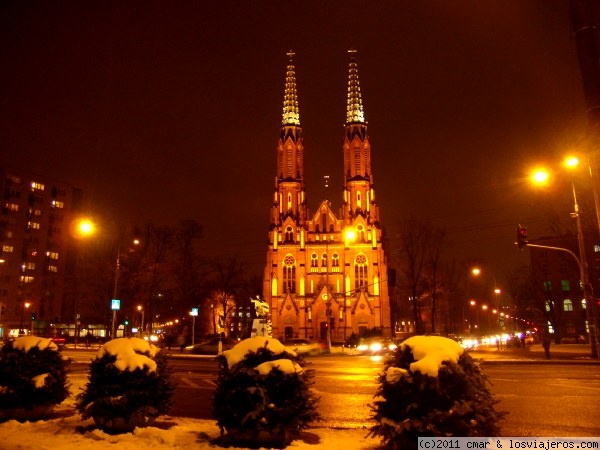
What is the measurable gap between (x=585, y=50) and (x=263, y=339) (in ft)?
21.8

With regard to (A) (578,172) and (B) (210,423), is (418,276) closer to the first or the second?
(A) (578,172)

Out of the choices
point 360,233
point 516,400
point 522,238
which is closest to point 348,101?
point 360,233

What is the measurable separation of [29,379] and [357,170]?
8543 centimetres

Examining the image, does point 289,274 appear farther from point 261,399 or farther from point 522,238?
point 261,399

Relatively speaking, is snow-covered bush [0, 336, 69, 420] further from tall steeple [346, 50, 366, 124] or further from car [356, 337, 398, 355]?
tall steeple [346, 50, 366, 124]

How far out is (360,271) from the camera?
287 ft

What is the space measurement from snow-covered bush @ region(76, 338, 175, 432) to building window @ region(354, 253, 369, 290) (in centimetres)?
7885

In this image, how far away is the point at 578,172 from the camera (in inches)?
999

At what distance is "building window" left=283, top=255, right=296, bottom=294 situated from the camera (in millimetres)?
88025

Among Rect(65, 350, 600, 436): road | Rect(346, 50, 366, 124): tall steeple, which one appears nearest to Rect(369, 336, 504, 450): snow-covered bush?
Rect(65, 350, 600, 436): road

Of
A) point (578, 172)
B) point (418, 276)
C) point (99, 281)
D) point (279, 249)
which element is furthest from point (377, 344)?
point (279, 249)

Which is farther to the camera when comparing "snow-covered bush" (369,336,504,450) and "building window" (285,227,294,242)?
"building window" (285,227,294,242)

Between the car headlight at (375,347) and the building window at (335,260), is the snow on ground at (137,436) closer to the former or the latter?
the car headlight at (375,347)

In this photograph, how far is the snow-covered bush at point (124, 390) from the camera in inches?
334
